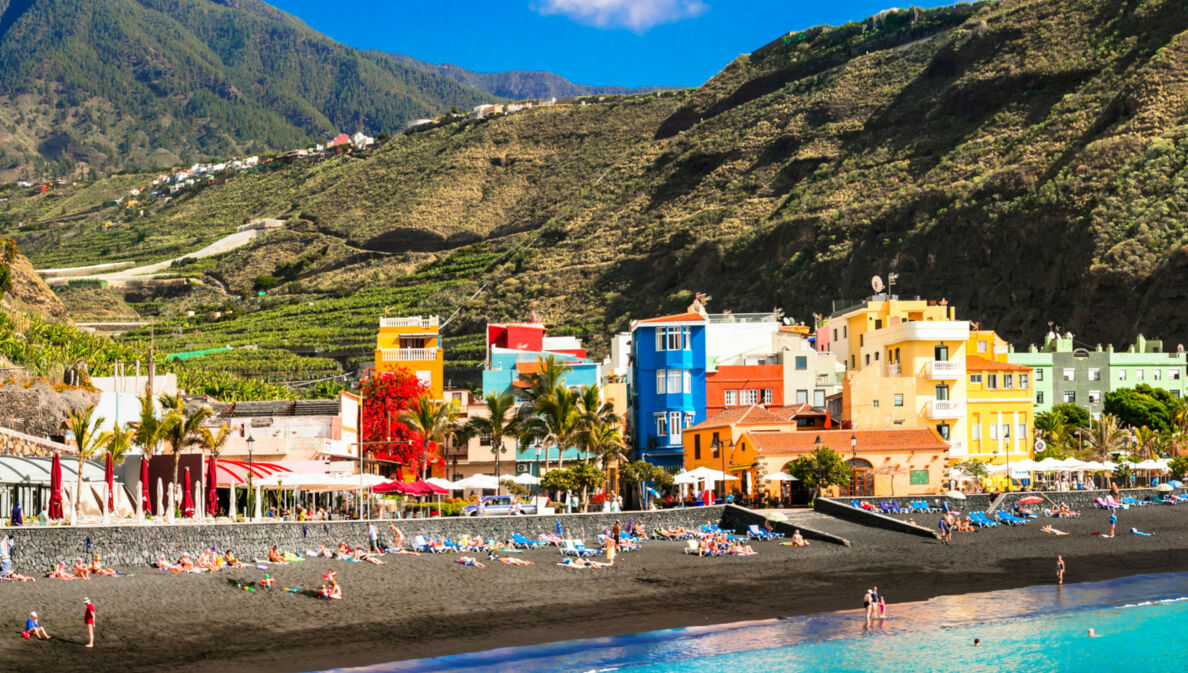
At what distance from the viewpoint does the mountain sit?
100 m

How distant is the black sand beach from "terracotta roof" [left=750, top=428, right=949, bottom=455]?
19.7ft

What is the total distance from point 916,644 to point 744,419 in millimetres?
25773

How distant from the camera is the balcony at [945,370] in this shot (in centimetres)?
6075

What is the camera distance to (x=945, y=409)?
199 ft

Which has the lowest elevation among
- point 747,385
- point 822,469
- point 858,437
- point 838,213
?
point 822,469

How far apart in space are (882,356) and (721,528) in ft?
63.6

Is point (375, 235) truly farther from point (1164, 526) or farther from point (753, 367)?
point (1164, 526)

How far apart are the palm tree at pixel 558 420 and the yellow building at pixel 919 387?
527 inches

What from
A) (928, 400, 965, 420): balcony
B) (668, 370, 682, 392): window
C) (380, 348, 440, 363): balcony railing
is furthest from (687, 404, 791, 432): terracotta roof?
(380, 348, 440, 363): balcony railing

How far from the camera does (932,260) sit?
110250 mm

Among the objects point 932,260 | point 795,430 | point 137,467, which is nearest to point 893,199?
point 932,260

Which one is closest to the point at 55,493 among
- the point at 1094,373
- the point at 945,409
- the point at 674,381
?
the point at 674,381

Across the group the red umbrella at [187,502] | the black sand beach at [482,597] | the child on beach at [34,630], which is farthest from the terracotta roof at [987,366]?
the child on beach at [34,630]

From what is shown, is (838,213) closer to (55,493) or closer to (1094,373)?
(1094,373)
